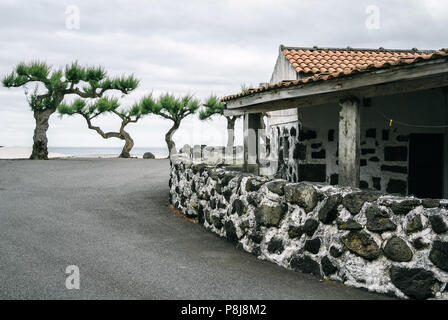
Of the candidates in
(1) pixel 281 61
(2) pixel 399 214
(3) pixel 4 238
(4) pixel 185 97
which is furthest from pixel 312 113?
(4) pixel 185 97

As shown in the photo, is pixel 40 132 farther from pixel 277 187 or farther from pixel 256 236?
pixel 277 187

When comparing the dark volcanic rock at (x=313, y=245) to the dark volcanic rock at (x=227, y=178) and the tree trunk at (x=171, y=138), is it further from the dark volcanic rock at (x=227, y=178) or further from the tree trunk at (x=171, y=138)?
the tree trunk at (x=171, y=138)

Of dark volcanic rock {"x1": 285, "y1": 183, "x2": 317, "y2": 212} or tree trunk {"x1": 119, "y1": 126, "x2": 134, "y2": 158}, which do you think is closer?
dark volcanic rock {"x1": 285, "y1": 183, "x2": 317, "y2": 212}

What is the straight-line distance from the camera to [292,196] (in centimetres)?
557

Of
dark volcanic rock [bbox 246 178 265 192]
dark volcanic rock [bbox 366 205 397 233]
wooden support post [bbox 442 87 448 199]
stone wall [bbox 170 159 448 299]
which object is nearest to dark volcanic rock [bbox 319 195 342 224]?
stone wall [bbox 170 159 448 299]

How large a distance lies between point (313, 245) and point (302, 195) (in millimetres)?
654

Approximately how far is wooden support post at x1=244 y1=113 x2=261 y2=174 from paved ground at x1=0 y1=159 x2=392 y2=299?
7.19 feet

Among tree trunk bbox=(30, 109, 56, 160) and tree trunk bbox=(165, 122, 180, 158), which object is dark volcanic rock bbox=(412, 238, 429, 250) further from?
tree trunk bbox=(165, 122, 180, 158)

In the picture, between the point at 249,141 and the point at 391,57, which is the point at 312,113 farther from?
the point at 391,57

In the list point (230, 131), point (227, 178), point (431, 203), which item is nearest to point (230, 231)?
point (227, 178)

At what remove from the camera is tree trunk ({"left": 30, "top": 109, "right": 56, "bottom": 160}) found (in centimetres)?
2277

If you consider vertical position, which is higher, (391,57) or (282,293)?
(391,57)

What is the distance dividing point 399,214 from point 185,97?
25281 mm

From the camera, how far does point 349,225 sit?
15.9 ft
